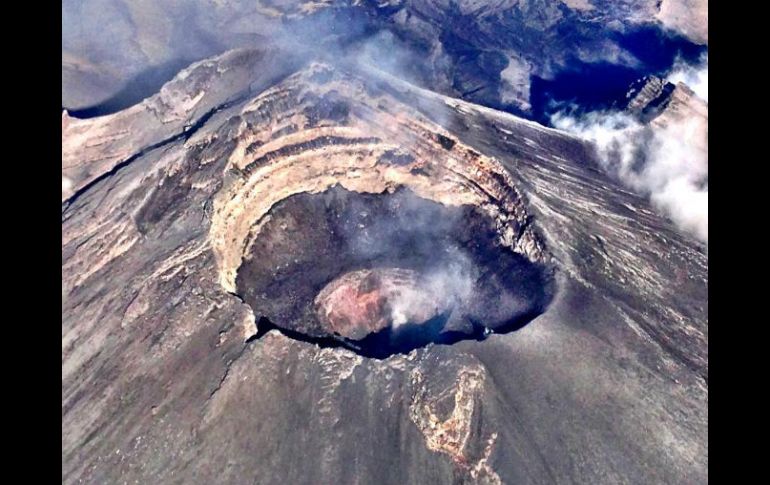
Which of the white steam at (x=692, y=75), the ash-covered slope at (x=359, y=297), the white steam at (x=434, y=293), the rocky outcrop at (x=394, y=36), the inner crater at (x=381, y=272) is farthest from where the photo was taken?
the white steam at (x=692, y=75)

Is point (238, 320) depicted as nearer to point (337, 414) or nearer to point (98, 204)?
point (337, 414)

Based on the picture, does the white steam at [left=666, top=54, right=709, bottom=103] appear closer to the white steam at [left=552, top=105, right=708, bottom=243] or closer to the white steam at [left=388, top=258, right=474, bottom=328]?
the white steam at [left=552, top=105, right=708, bottom=243]

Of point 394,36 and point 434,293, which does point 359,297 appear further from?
point 394,36

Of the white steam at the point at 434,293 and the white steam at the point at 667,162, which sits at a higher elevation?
the white steam at the point at 667,162

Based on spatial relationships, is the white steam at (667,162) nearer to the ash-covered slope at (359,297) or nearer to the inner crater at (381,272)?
the ash-covered slope at (359,297)

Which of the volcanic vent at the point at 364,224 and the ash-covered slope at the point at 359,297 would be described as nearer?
the ash-covered slope at the point at 359,297

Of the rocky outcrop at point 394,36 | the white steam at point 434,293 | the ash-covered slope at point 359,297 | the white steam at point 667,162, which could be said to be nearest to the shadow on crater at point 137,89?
the rocky outcrop at point 394,36

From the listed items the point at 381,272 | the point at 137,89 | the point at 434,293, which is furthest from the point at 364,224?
the point at 137,89
